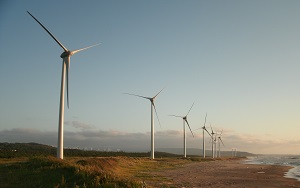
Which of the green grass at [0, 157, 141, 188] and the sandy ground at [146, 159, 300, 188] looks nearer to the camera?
the green grass at [0, 157, 141, 188]

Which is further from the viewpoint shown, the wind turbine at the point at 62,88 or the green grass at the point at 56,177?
the wind turbine at the point at 62,88

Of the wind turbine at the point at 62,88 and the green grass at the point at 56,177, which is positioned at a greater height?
the wind turbine at the point at 62,88

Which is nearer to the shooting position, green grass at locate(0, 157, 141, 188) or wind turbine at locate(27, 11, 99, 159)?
green grass at locate(0, 157, 141, 188)

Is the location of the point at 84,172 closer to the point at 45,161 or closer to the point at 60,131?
the point at 45,161

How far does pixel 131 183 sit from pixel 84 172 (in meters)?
4.93

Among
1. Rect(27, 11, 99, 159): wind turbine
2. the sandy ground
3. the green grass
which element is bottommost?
the sandy ground

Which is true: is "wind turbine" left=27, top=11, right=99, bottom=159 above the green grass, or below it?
above

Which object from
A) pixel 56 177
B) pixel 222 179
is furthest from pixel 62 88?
pixel 222 179

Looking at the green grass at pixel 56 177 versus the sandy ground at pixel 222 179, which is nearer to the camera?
the green grass at pixel 56 177

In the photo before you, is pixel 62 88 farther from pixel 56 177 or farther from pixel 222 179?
pixel 222 179

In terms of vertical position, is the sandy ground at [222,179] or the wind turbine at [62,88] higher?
the wind turbine at [62,88]

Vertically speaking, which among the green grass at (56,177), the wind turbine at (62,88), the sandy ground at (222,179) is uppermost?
the wind turbine at (62,88)

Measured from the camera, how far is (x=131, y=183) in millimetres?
25531

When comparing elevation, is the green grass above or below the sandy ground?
above
